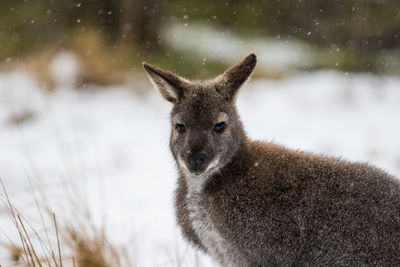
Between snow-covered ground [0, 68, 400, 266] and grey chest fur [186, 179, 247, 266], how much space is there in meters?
1.37

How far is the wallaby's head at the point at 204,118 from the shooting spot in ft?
13.8

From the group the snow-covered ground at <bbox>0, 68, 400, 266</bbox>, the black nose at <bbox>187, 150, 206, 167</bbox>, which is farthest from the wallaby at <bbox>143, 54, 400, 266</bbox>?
the snow-covered ground at <bbox>0, 68, 400, 266</bbox>

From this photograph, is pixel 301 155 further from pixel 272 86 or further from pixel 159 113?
pixel 272 86

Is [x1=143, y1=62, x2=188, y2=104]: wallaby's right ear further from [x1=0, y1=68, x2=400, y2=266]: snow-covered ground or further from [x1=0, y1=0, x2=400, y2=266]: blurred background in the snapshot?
[x1=0, y1=68, x2=400, y2=266]: snow-covered ground

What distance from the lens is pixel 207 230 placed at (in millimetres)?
4297

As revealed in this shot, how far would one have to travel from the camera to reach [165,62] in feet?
42.5

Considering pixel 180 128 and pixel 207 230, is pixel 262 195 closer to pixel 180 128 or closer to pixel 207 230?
pixel 207 230

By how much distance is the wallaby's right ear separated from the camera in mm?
4414

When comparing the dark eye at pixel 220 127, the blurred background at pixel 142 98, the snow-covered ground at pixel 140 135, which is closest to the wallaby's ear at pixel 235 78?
the dark eye at pixel 220 127

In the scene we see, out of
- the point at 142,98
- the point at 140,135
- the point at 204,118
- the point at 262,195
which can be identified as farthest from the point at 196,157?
the point at 142,98

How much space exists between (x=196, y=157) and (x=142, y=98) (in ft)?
24.0

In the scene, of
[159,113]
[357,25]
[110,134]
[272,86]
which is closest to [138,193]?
[110,134]

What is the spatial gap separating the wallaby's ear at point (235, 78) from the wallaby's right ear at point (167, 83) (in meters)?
0.30

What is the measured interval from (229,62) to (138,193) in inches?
Answer: 251
